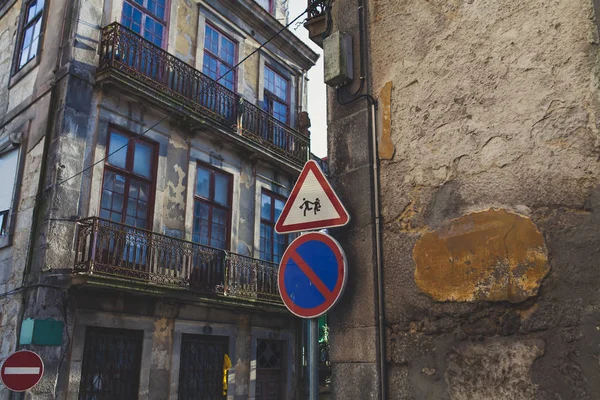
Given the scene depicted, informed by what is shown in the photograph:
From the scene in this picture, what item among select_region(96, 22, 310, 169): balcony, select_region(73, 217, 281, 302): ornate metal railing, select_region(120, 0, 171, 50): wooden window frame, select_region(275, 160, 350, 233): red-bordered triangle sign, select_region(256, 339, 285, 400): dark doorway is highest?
select_region(120, 0, 171, 50): wooden window frame

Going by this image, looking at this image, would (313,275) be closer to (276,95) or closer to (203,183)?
(203,183)

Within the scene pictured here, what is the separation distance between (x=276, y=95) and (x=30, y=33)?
22.0 ft

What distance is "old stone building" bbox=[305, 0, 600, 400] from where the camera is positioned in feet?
9.78

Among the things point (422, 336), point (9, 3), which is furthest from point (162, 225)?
point (422, 336)

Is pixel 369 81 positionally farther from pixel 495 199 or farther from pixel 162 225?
pixel 162 225

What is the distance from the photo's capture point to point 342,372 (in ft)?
12.4

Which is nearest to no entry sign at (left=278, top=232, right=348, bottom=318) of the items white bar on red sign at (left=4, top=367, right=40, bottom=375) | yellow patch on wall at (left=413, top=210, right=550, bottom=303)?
yellow patch on wall at (left=413, top=210, right=550, bottom=303)

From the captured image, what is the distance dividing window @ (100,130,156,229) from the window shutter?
1994mm

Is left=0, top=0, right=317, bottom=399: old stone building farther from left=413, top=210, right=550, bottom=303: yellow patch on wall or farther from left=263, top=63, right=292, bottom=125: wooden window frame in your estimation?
left=413, top=210, right=550, bottom=303: yellow patch on wall

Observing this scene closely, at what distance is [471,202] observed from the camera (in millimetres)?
3453

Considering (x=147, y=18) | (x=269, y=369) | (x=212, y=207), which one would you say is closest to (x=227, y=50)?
(x=147, y=18)

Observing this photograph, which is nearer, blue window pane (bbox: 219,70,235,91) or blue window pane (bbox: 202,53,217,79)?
blue window pane (bbox: 202,53,217,79)

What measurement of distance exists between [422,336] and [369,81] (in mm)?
1958

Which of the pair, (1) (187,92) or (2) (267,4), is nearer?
(1) (187,92)
